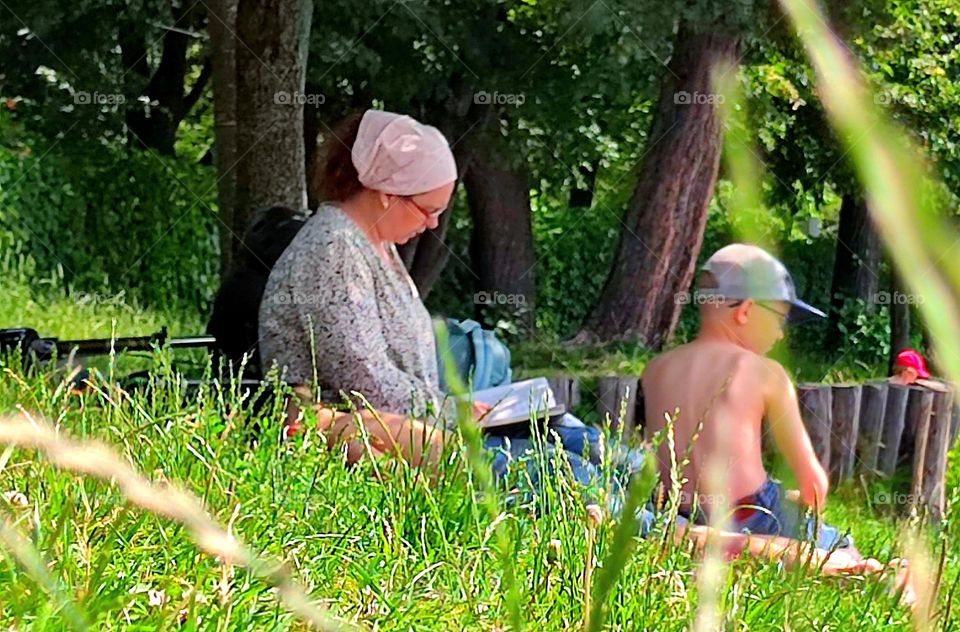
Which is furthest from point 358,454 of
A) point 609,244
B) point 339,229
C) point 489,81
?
point 609,244

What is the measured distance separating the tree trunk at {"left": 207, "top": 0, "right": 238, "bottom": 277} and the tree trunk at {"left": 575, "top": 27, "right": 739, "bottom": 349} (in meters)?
4.23

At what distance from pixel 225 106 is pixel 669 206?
4.42 metres

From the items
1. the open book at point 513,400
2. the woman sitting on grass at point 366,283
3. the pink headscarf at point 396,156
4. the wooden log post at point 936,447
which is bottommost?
the wooden log post at point 936,447

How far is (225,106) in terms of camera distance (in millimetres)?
8047

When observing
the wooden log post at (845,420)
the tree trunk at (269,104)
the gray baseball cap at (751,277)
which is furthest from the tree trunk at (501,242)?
the gray baseball cap at (751,277)

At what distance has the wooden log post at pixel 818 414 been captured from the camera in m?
8.04

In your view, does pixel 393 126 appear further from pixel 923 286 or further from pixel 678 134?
pixel 678 134

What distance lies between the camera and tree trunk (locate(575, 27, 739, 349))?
36.7ft

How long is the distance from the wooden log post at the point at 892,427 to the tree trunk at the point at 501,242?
5.28 m

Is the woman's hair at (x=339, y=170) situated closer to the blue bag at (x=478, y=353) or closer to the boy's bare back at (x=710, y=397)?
the blue bag at (x=478, y=353)

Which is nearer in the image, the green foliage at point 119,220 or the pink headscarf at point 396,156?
the pink headscarf at point 396,156

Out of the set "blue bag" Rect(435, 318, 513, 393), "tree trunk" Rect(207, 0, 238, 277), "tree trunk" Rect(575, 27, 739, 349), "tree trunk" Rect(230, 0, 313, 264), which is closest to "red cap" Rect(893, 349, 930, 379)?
"tree trunk" Rect(575, 27, 739, 349)

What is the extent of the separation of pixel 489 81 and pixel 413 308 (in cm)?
771

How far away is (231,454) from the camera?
249 cm
